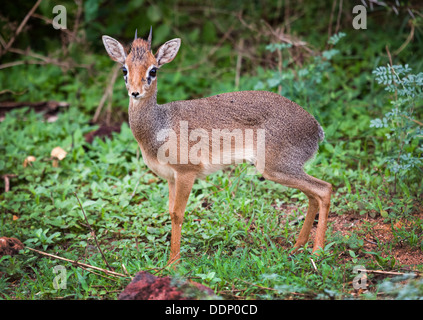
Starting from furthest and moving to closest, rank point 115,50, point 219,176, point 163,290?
point 219,176, point 115,50, point 163,290

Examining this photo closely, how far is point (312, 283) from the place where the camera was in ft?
13.3

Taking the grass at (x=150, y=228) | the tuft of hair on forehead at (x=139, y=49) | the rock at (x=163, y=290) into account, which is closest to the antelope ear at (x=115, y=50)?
the tuft of hair on forehead at (x=139, y=49)

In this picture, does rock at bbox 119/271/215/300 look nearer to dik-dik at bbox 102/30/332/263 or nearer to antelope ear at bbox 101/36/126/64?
dik-dik at bbox 102/30/332/263

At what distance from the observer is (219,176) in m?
6.16

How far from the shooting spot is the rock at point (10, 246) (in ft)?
16.0

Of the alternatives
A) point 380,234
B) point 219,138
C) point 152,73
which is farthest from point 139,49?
point 380,234

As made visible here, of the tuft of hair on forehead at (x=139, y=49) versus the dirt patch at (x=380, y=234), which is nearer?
the tuft of hair on forehead at (x=139, y=49)

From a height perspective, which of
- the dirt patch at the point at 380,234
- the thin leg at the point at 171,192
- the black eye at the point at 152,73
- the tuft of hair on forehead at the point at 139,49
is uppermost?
the tuft of hair on forehead at the point at 139,49

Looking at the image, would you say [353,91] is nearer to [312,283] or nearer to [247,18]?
[247,18]

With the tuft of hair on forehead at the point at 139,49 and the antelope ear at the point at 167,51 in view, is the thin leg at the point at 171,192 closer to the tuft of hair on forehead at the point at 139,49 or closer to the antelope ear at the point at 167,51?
the antelope ear at the point at 167,51

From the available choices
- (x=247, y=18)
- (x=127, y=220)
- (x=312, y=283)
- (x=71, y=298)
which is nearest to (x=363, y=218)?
(x=312, y=283)

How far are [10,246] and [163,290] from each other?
6.35ft

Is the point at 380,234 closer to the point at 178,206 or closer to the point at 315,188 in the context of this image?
the point at 315,188
